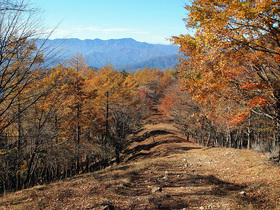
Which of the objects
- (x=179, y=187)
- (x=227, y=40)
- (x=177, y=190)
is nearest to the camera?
(x=227, y=40)

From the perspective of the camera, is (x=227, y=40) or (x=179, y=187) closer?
(x=227, y=40)

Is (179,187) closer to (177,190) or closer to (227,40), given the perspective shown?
(177,190)

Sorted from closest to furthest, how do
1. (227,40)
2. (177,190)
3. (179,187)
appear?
1. (227,40)
2. (177,190)
3. (179,187)

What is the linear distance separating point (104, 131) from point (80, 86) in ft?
16.1

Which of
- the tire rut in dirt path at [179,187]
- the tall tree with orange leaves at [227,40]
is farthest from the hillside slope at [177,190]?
the tall tree with orange leaves at [227,40]

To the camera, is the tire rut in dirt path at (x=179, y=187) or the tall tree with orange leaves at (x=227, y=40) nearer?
the tall tree with orange leaves at (x=227, y=40)

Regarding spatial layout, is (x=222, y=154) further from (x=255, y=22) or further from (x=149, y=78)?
(x=149, y=78)

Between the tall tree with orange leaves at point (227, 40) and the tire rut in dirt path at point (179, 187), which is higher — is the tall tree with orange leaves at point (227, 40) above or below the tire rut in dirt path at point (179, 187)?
above

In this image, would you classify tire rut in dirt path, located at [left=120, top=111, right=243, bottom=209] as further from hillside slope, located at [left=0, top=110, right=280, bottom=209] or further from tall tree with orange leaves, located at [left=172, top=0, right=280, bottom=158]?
tall tree with orange leaves, located at [left=172, top=0, right=280, bottom=158]

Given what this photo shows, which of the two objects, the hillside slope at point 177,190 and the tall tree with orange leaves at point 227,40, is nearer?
the tall tree with orange leaves at point 227,40

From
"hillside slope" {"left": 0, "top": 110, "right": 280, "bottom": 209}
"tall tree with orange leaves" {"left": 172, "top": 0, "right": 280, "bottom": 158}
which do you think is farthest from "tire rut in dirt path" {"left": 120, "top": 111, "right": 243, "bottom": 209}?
"tall tree with orange leaves" {"left": 172, "top": 0, "right": 280, "bottom": 158}

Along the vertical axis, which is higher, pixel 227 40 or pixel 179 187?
pixel 227 40

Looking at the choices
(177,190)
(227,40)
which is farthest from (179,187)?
(227,40)

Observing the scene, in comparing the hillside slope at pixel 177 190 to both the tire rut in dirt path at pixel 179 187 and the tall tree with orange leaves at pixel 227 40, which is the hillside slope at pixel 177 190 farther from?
the tall tree with orange leaves at pixel 227 40
